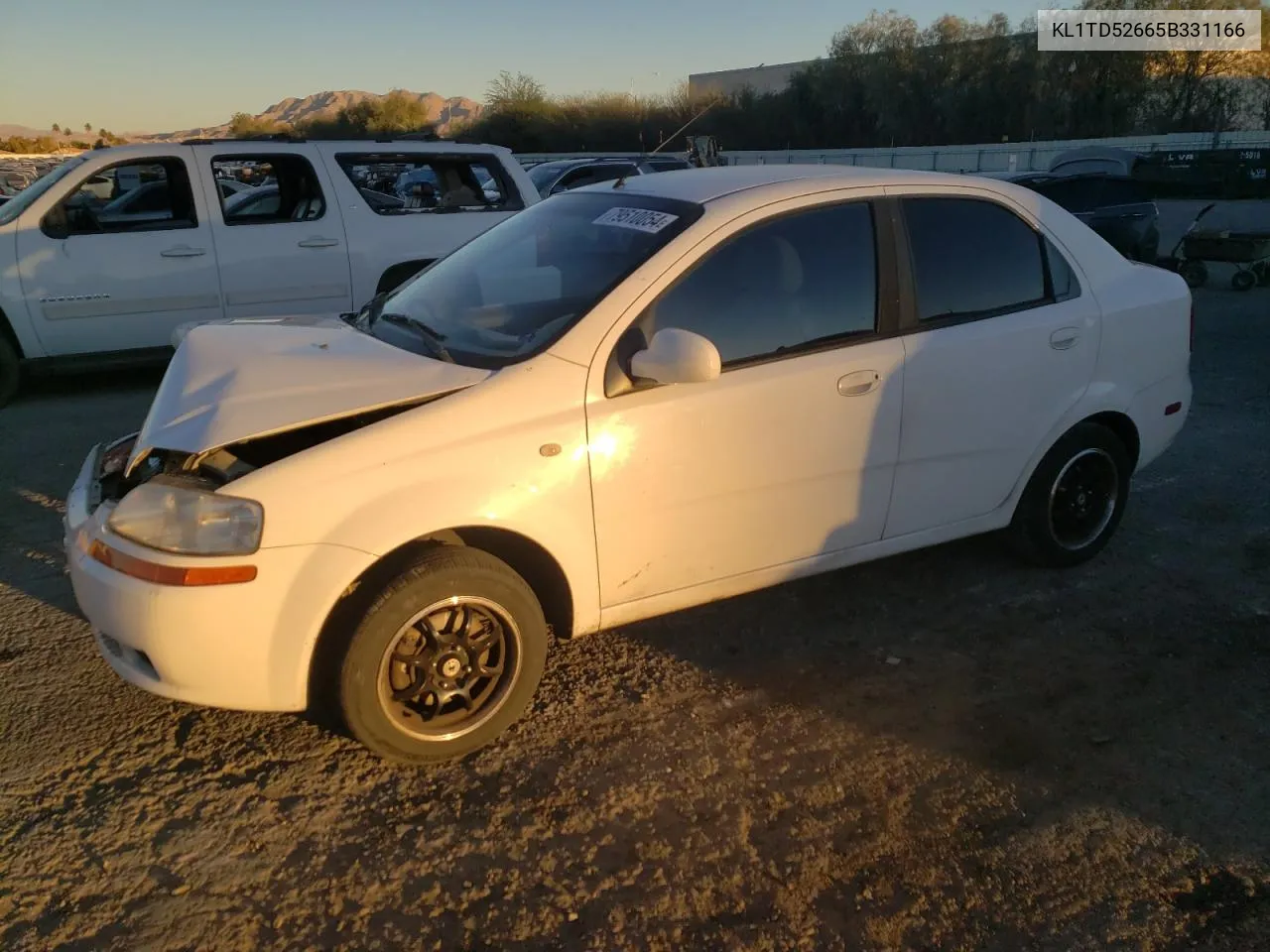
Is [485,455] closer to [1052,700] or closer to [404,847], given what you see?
[404,847]

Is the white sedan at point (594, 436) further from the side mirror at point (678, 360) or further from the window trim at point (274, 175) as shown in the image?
the window trim at point (274, 175)

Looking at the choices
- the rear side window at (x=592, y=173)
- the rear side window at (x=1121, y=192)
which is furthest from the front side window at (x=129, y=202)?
the rear side window at (x=1121, y=192)

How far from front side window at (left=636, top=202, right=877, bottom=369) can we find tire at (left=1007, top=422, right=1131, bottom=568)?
1246mm

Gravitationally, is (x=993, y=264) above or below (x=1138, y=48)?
below

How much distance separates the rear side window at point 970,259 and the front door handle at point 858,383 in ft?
1.21

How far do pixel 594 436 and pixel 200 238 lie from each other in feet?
18.5

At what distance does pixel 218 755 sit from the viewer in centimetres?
319

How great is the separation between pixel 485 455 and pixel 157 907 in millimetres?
1466

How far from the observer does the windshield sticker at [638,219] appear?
11.4 feet

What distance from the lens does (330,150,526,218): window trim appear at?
788 cm

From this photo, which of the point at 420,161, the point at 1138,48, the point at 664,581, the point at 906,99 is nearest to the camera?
the point at 664,581

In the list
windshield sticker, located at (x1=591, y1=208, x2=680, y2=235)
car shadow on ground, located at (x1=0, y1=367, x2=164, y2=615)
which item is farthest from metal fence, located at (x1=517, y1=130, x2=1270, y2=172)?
windshield sticker, located at (x1=591, y1=208, x2=680, y2=235)

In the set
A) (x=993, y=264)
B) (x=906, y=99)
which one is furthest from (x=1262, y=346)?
(x=906, y=99)

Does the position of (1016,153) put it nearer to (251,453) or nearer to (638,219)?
(638,219)
